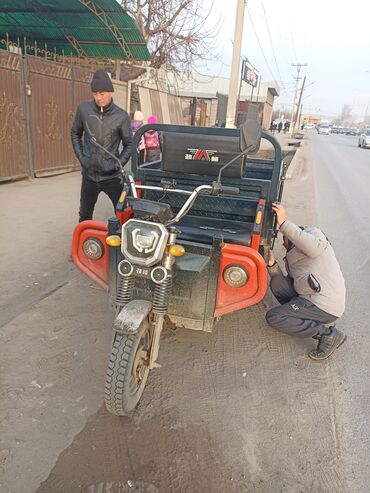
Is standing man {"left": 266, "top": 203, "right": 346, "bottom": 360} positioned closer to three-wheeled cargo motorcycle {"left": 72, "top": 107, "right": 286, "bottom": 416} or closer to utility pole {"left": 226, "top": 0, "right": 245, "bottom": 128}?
three-wheeled cargo motorcycle {"left": 72, "top": 107, "right": 286, "bottom": 416}

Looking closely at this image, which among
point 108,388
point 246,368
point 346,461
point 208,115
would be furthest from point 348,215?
point 208,115

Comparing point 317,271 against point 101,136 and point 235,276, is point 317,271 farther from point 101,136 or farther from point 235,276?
point 101,136

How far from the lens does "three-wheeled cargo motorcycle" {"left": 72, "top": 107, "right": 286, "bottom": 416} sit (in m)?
2.20

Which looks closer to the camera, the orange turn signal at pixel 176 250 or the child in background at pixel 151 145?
the orange turn signal at pixel 176 250

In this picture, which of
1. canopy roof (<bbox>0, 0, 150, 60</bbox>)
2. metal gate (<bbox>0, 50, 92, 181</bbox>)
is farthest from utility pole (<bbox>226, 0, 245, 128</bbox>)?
metal gate (<bbox>0, 50, 92, 181</bbox>)

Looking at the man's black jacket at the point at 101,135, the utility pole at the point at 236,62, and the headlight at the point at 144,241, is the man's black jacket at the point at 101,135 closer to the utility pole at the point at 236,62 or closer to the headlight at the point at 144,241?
the headlight at the point at 144,241

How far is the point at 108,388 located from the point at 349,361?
1.98 metres

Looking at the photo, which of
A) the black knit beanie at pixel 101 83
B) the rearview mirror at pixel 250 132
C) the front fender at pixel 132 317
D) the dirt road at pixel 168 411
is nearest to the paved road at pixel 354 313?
the dirt road at pixel 168 411

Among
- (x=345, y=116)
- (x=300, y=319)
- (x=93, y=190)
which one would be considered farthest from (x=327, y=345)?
(x=345, y=116)

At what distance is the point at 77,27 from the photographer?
1304 cm

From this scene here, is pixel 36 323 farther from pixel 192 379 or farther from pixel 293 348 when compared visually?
pixel 293 348

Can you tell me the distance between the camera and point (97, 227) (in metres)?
2.76

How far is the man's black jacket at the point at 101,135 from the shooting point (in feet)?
12.6

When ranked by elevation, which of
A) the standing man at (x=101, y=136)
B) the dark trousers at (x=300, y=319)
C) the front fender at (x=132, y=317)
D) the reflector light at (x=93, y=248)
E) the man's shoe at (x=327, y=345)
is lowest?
the man's shoe at (x=327, y=345)
